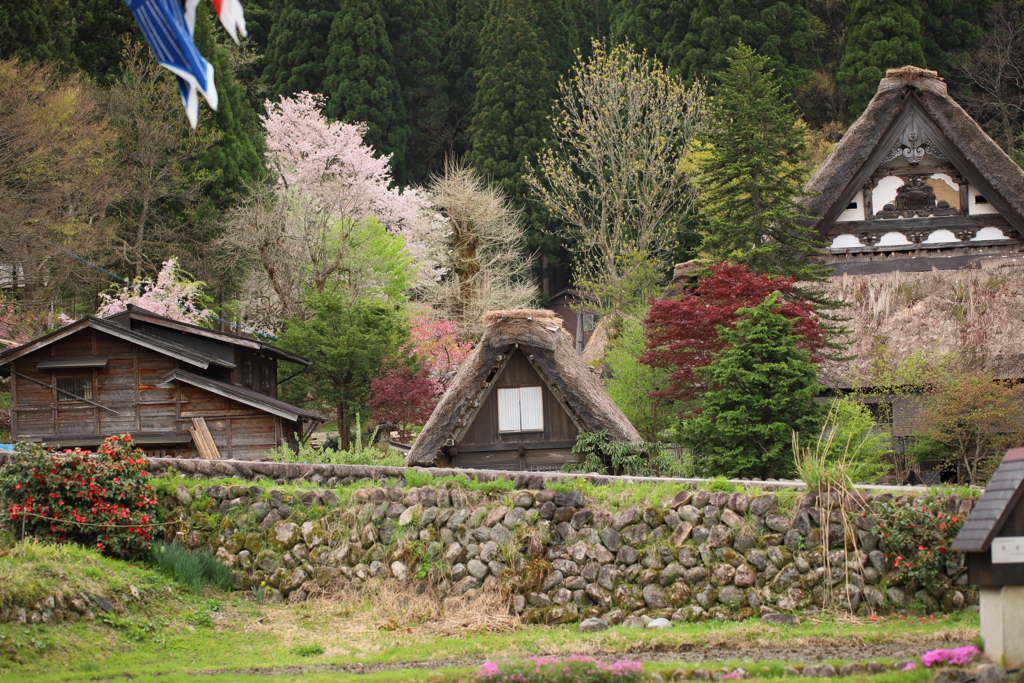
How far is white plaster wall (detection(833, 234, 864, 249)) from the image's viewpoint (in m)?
25.1

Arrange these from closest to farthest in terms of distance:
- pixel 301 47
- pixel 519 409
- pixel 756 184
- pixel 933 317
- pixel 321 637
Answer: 1. pixel 321 637
2. pixel 519 409
3. pixel 756 184
4. pixel 933 317
5. pixel 301 47

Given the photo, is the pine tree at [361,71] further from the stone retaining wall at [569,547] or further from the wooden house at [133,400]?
the stone retaining wall at [569,547]

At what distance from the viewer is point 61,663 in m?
10.7

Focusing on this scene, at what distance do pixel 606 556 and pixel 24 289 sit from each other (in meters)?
24.5

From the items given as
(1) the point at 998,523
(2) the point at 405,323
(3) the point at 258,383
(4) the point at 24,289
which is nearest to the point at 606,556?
(1) the point at 998,523

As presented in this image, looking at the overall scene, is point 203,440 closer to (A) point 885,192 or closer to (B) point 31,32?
(A) point 885,192

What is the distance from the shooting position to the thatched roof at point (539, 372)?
1959cm

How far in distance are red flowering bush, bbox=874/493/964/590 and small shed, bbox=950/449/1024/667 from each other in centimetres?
246

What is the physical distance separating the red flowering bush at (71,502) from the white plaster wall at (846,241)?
17.7 meters

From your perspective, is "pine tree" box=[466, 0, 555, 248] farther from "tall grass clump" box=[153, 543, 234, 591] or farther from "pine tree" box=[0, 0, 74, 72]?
"tall grass clump" box=[153, 543, 234, 591]

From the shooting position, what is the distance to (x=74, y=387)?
2469 centimetres

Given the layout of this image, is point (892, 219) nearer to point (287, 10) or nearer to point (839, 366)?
point (839, 366)

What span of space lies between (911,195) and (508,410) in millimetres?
12002

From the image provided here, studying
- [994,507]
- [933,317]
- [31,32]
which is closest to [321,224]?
[31,32]
